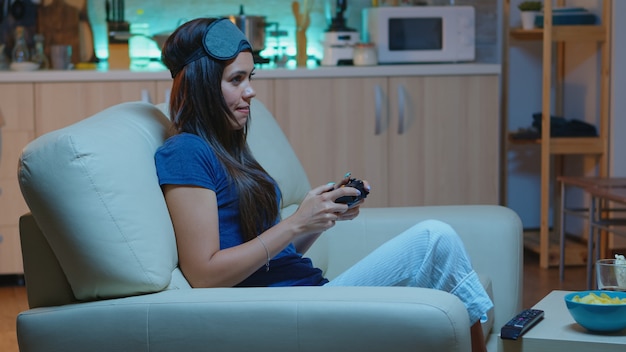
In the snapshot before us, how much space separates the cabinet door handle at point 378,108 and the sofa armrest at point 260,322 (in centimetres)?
290

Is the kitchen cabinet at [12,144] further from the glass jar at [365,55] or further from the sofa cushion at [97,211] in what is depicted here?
the sofa cushion at [97,211]

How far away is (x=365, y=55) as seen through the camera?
15.4 ft

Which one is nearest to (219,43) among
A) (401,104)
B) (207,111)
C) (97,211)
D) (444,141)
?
(207,111)

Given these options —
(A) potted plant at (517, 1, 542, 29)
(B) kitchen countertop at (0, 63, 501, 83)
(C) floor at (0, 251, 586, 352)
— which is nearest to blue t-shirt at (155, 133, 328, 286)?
(C) floor at (0, 251, 586, 352)

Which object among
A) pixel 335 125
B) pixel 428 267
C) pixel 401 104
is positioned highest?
pixel 401 104

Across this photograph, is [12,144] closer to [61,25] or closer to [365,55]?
[61,25]

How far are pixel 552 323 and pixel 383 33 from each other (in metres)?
2.95

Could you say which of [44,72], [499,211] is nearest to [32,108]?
[44,72]

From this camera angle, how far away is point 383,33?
4754 mm

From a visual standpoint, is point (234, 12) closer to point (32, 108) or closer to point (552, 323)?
point (32, 108)

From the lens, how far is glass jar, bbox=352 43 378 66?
4.69 m

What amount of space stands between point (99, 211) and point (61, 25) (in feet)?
11.0

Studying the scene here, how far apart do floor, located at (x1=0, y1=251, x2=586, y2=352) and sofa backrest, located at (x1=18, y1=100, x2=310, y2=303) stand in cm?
181

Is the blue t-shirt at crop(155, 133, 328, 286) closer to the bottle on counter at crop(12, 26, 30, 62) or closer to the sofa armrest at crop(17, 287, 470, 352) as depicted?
the sofa armrest at crop(17, 287, 470, 352)
